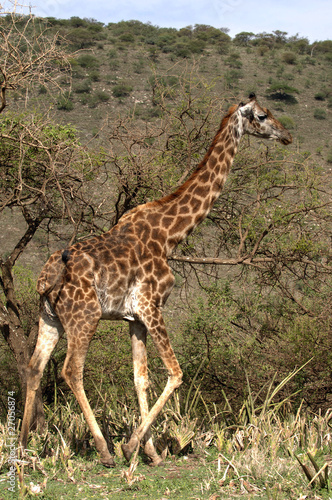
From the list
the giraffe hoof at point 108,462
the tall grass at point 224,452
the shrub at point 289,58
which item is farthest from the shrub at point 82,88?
the giraffe hoof at point 108,462

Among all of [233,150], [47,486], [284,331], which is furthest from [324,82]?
[47,486]

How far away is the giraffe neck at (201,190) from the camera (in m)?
6.84

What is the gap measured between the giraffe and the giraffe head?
16 centimetres

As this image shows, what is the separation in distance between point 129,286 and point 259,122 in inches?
109

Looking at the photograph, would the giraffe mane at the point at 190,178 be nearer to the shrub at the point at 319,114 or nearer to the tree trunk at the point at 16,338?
the tree trunk at the point at 16,338

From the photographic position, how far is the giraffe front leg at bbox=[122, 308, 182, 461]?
20.4ft

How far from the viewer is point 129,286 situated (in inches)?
255

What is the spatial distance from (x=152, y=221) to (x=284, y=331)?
648 cm

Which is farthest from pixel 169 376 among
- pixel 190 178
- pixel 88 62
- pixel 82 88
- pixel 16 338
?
pixel 88 62

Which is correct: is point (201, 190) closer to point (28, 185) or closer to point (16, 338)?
point (28, 185)

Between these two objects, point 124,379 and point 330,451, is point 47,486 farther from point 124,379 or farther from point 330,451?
point 124,379

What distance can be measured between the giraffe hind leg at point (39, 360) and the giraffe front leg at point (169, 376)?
1093mm

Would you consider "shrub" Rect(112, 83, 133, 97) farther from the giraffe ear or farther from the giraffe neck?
the giraffe neck

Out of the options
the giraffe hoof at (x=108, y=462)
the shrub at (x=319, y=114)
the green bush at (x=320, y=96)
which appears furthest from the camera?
the green bush at (x=320, y=96)
